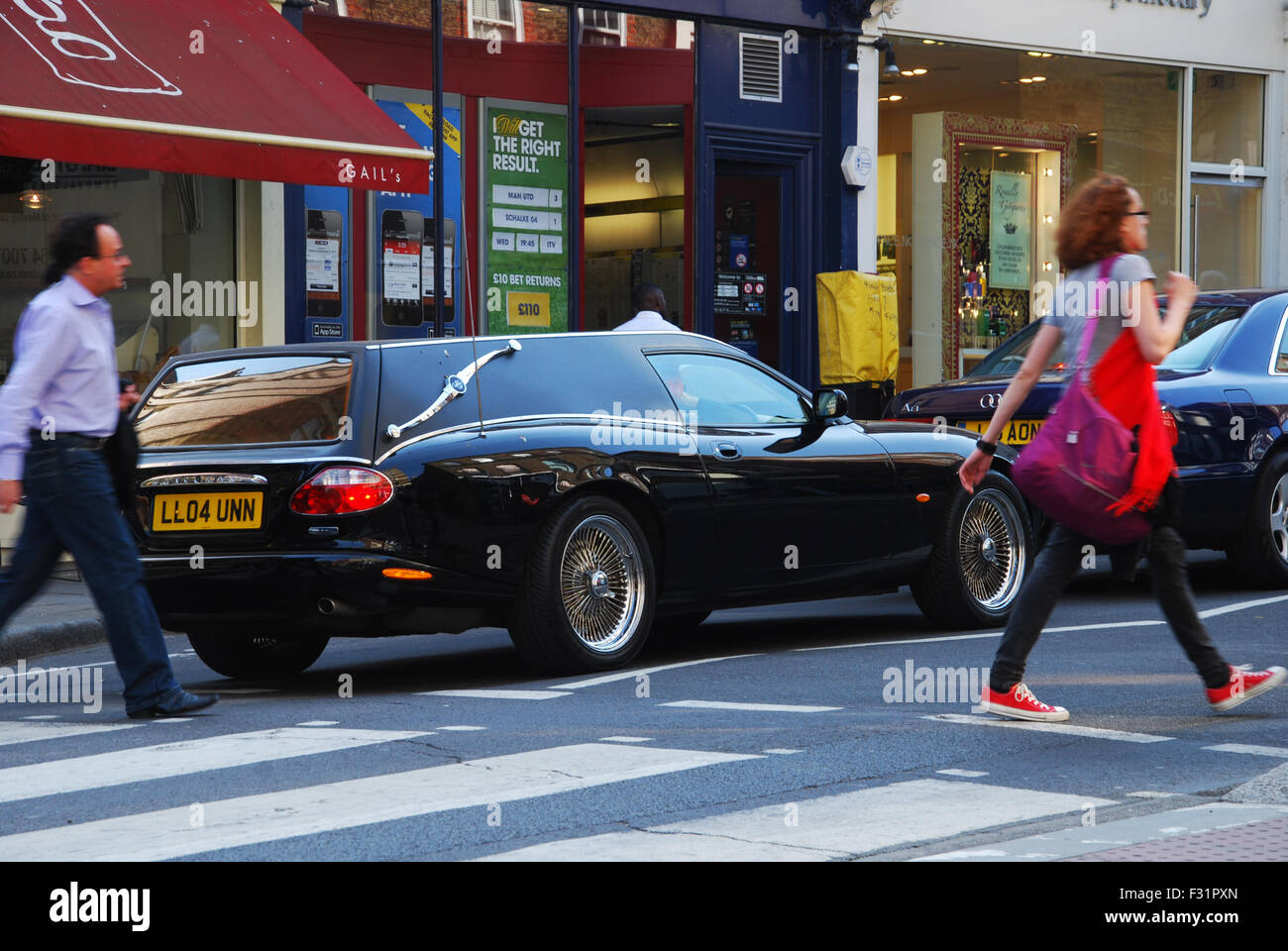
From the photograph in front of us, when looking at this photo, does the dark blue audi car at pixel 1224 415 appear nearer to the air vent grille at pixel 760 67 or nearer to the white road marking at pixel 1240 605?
the white road marking at pixel 1240 605

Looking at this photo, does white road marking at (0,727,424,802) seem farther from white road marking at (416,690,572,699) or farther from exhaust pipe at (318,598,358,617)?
white road marking at (416,690,572,699)

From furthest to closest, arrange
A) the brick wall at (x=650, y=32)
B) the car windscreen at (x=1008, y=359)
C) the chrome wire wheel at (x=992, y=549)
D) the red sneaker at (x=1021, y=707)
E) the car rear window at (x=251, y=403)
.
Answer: the brick wall at (x=650, y=32)
the car windscreen at (x=1008, y=359)
the chrome wire wheel at (x=992, y=549)
the car rear window at (x=251, y=403)
the red sneaker at (x=1021, y=707)

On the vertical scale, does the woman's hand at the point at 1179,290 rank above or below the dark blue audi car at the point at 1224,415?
above

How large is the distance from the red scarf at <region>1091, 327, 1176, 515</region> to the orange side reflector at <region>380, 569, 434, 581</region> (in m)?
2.67

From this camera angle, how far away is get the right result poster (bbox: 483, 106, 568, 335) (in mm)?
16172

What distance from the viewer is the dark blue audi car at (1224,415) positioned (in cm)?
1062

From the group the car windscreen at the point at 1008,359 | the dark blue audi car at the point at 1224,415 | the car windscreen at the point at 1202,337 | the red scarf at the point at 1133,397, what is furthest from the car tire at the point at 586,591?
the car windscreen at the point at 1202,337

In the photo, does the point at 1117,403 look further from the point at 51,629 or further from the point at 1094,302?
the point at 51,629

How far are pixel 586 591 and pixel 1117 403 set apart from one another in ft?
8.33

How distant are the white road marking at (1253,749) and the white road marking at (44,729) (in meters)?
3.79

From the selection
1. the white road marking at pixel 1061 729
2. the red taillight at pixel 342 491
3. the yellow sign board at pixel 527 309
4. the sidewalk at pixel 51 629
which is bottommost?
→ the sidewalk at pixel 51 629

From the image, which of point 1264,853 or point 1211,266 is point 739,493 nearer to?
point 1264,853

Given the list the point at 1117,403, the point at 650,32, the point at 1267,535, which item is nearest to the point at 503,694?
the point at 1117,403
